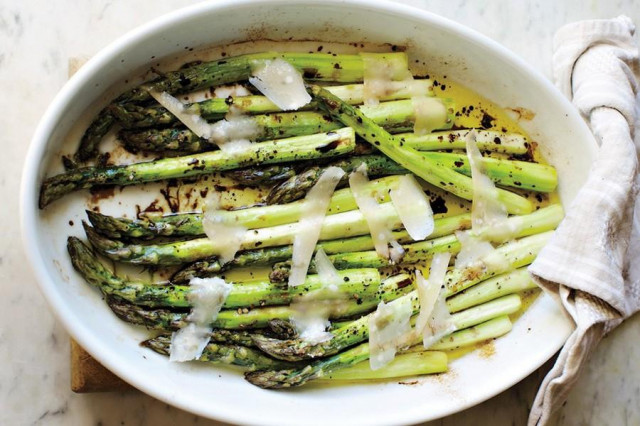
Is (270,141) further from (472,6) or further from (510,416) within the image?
(510,416)

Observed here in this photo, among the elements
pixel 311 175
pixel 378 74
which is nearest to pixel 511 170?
pixel 378 74

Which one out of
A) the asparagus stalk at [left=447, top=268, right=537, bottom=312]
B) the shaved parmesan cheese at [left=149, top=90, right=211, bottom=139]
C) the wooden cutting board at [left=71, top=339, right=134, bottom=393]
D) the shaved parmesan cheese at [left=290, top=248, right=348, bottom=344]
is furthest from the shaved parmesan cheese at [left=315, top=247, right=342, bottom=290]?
the wooden cutting board at [left=71, top=339, right=134, bottom=393]

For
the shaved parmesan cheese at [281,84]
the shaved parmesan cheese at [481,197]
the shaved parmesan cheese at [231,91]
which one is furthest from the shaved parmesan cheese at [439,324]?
the shaved parmesan cheese at [231,91]

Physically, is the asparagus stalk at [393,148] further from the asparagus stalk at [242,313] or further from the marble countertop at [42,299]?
the marble countertop at [42,299]

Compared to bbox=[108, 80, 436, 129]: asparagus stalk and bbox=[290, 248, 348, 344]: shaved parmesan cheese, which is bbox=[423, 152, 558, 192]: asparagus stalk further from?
bbox=[290, 248, 348, 344]: shaved parmesan cheese

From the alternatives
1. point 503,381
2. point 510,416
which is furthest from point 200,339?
point 510,416

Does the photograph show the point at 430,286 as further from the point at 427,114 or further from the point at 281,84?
the point at 281,84

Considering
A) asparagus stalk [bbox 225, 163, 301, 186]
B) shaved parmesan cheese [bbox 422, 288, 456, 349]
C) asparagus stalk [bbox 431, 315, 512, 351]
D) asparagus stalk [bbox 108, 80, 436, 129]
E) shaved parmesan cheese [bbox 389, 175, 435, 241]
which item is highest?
asparagus stalk [bbox 108, 80, 436, 129]
